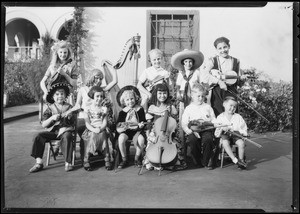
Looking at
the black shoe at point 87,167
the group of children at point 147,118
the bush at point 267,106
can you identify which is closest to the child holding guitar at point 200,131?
the group of children at point 147,118

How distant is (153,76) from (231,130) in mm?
1429

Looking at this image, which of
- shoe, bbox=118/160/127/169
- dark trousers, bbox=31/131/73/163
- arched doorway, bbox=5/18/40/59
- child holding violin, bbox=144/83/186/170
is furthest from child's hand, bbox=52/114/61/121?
arched doorway, bbox=5/18/40/59

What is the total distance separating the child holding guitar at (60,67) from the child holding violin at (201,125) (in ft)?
6.23

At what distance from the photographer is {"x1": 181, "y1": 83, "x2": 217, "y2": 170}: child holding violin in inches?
183

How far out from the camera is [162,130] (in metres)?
4.39

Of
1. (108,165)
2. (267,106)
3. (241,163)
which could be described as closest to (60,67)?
Result: (108,165)

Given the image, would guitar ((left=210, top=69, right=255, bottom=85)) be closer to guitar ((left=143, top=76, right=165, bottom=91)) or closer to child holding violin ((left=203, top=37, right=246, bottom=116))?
child holding violin ((left=203, top=37, right=246, bottom=116))

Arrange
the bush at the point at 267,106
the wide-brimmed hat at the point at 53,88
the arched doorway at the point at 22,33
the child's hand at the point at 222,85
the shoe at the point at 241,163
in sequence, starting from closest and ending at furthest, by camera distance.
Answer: the shoe at the point at 241,163 → the wide-brimmed hat at the point at 53,88 → the child's hand at the point at 222,85 → the bush at the point at 267,106 → the arched doorway at the point at 22,33

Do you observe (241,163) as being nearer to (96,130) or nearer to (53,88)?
(96,130)

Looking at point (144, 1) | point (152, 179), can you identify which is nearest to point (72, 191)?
point (152, 179)

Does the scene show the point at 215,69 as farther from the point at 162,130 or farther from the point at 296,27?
the point at 296,27

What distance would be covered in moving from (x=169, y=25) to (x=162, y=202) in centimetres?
585

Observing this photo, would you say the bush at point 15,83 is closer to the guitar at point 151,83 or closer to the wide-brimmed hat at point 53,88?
the wide-brimmed hat at point 53,88

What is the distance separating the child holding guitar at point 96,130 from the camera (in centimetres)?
463
